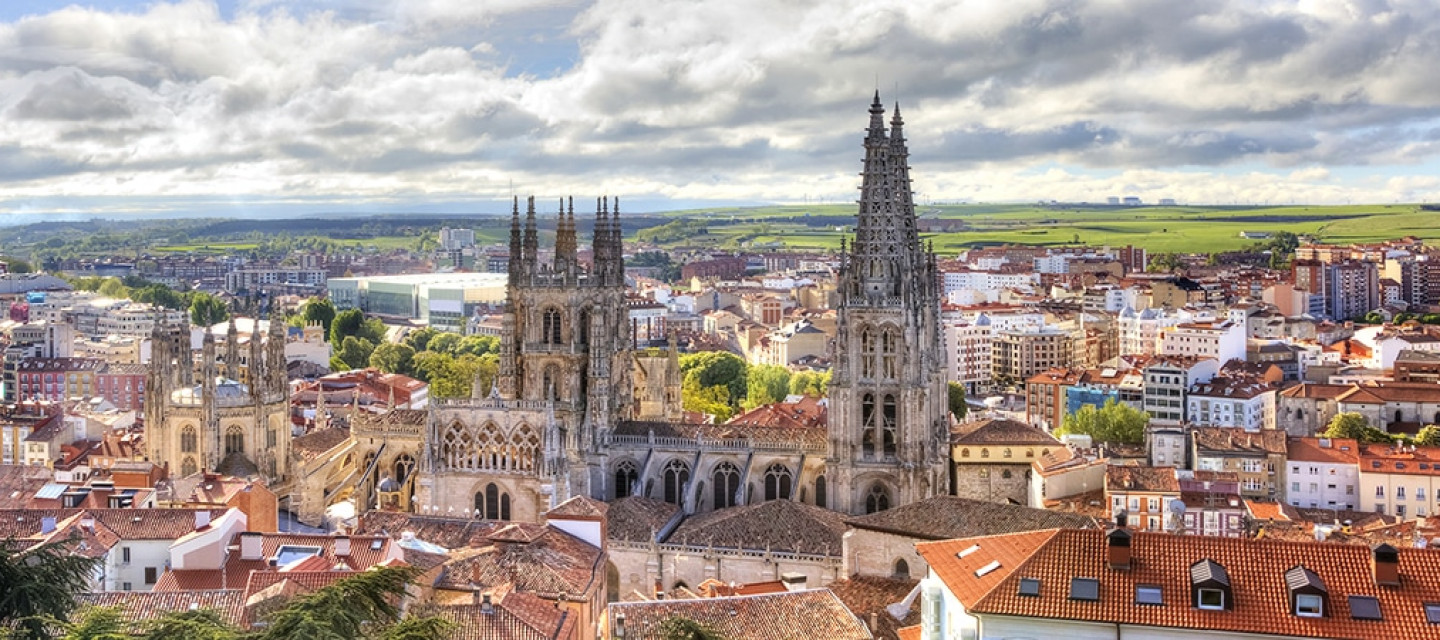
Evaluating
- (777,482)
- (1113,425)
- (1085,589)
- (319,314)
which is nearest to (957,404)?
(1113,425)

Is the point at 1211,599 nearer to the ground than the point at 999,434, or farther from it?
farther from it

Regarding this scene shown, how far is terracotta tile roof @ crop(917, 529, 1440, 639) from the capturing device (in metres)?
33.4

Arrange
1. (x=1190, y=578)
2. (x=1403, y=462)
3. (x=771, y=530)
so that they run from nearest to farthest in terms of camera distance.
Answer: (x=1190, y=578) → (x=771, y=530) → (x=1403, y=462)

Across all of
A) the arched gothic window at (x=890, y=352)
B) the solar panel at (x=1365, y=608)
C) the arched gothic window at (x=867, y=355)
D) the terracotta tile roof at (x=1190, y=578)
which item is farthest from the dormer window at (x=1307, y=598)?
the arched gothic window at (x=867, y=355)

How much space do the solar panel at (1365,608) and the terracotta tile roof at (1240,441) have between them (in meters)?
59.0

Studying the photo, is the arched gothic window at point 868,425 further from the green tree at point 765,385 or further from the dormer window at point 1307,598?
the green tree at point 765,385

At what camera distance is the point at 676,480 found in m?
70.2

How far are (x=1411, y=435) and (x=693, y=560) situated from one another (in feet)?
224

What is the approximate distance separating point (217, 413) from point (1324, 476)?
62.2 meters

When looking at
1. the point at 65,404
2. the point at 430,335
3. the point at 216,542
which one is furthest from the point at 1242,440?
the point at 430,335

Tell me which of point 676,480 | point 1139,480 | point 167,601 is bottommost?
point 1139,480

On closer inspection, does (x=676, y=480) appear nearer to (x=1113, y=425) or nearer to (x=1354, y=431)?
(x=1113, y=425)

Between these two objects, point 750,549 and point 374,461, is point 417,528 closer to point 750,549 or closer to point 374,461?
point 750,549

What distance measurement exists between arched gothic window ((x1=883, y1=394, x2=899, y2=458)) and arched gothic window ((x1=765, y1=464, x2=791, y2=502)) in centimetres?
468
